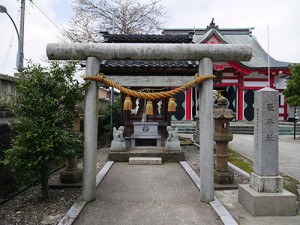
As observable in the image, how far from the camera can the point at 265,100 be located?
5.27 metres

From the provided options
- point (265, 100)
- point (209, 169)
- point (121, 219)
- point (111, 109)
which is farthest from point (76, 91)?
point (111, 109)

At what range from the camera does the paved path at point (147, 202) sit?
189 inches

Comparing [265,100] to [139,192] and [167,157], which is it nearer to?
[139,192]

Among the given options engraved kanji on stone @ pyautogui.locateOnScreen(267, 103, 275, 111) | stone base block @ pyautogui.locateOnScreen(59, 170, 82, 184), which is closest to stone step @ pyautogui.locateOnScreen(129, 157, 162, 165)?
stone base block @ pyautogui.locateOnScreen(59, 170, 82, 184)

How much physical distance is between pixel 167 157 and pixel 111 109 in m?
6.88

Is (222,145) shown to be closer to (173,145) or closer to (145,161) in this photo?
(145,161)

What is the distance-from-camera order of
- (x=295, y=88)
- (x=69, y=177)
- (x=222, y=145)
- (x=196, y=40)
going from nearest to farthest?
(x=69, y=177) → (x=222, y=145) → (x=295, y=88) → (x=196, y=40)

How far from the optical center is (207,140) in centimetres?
566

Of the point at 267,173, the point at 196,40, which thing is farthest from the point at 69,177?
the point at 196,40

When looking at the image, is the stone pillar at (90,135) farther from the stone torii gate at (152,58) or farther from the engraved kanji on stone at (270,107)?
the engraved kanji on stone at (270,107)

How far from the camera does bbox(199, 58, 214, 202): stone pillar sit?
5.62 metres

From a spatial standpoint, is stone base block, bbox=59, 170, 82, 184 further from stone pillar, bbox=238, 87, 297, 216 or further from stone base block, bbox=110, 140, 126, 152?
stone pillar, bbox=238, 87, 297, 216

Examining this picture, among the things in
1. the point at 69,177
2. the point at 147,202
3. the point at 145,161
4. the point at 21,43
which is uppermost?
the point at 21,43

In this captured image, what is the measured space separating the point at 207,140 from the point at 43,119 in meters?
3.61
